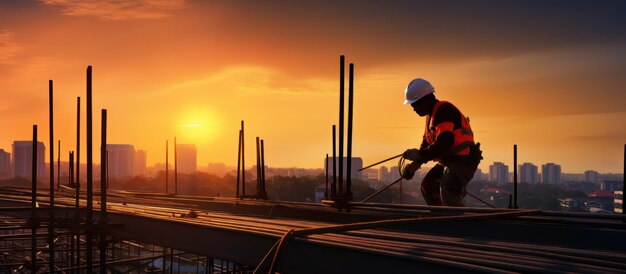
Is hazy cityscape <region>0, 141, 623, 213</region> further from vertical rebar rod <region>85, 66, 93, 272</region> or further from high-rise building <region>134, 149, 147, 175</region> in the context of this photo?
vertical rebar rod <region>85, 66, 93, 272</region>

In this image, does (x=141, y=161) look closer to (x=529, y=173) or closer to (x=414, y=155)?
(x=529, y=173)

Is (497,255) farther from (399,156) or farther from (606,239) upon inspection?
(399,156)

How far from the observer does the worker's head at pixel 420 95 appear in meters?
7.81

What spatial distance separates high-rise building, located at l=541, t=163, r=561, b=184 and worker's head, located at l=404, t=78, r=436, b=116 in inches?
5277

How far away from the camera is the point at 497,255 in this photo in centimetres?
471

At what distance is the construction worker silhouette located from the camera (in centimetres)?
756

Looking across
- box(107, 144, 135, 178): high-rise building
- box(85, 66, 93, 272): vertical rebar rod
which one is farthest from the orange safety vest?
box(107, 144, 135, 178): high-rise building

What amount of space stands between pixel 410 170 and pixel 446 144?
2.67 feet

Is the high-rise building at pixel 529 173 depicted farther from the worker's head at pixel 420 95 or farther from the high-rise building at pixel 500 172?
the worker's head at pixel 420 95

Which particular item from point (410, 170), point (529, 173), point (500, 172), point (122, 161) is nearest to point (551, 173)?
point (529, 173)

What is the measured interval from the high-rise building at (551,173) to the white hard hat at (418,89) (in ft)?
440

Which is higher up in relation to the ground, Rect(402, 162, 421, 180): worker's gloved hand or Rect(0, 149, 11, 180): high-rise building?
Rect(402, 162, 421, 180): worker's gloved hand

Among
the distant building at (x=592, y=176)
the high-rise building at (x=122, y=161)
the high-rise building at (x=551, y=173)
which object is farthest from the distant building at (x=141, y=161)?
the distant building at (x=592, y=176)

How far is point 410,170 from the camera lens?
8219 mm
